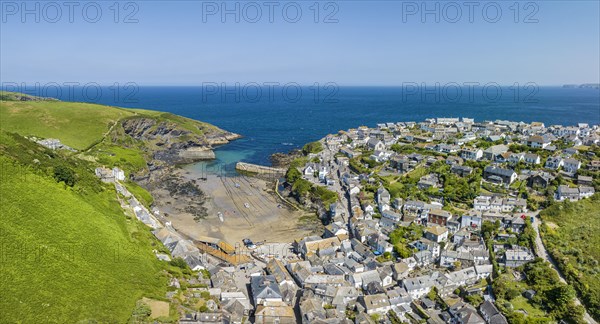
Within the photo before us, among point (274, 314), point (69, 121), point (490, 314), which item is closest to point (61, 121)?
point (69, 121)

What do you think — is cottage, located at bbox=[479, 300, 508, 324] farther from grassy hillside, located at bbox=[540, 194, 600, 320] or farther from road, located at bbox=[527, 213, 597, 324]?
grassy hillside, located at bbox=[540, 194, 600, 320]

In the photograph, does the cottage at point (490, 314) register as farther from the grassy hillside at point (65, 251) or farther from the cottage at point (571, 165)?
the cottage at point (571, 165)

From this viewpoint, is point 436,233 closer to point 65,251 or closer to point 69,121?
point 65,251

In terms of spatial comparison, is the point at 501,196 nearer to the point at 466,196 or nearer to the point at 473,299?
the point at 466,196

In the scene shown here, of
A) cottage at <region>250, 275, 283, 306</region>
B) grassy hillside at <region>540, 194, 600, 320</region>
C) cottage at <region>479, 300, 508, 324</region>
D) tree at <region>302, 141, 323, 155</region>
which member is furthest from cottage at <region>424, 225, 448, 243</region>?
tree at <region>302, 141, 323, 155</region>

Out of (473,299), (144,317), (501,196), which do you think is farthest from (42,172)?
(501,196)

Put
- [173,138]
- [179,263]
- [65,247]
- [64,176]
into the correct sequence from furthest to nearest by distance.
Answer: [173,138], [64,176], [179,263], [65,247]
